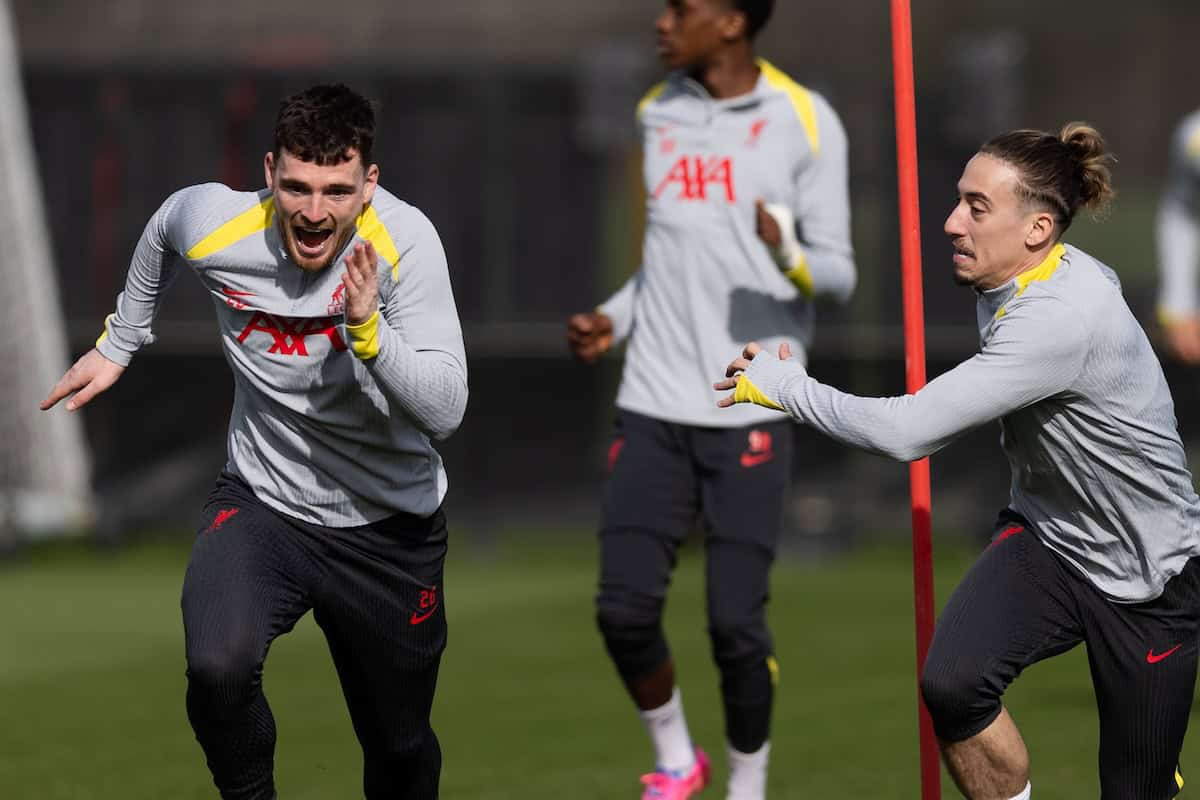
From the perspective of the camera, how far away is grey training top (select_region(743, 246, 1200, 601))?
467 centimetres

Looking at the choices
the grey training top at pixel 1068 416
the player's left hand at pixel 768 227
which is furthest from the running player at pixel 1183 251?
the grey training top at pixel 1068 416

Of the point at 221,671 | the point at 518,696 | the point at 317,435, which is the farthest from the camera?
the point at 518,696

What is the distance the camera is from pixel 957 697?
4.86 m

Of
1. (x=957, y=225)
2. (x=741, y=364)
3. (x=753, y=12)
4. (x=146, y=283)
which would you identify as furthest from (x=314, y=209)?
(x=753, y=12)

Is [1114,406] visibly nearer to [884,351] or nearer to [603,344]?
[603,344]

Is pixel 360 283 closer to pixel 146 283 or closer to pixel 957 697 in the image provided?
pixel 146 283

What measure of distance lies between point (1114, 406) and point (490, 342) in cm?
921

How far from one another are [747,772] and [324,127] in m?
2.57

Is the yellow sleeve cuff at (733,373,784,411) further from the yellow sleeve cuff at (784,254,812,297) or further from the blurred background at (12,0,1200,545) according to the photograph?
the blurred background at (12,0,1200,545)

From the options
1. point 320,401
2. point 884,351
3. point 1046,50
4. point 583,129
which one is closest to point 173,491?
point 583,129

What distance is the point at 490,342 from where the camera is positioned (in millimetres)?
13828

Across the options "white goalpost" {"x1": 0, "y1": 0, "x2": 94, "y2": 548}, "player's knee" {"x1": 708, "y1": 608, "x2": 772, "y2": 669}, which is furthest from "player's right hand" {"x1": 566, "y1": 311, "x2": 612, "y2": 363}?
"white goalpost" {"x1": 0, "y1": 0, "x2": 94, "y2": 548}

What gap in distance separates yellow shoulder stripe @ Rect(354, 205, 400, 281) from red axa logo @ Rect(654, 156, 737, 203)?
70.1 inches

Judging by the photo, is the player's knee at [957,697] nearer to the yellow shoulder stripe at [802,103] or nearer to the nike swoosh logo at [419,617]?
the nike swoosh logo at [419,617]
